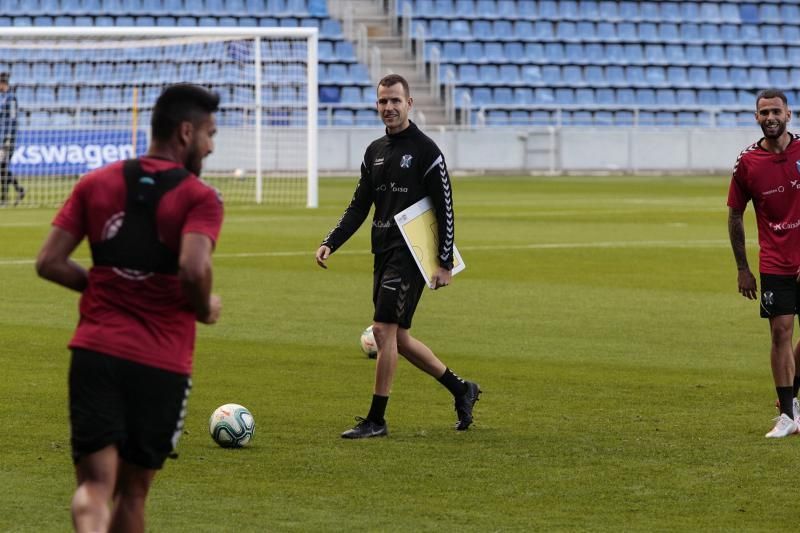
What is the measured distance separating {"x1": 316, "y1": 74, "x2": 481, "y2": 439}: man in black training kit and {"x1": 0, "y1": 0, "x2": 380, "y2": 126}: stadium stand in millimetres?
24804

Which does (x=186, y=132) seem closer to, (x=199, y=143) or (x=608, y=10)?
(x=199, y=143)

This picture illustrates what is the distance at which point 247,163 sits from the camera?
34250 millimetres

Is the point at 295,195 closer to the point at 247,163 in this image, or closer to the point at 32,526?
the point at 247,163

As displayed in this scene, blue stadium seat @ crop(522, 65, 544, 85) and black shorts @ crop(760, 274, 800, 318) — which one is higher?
blue stadium seat @ crop(522, 65, 544, 85)

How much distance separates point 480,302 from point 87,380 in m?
10.4

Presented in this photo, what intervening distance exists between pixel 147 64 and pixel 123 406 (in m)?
30.3

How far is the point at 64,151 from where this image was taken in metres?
33.7

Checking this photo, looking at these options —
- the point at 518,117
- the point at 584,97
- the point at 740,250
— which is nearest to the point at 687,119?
the point at 584,97

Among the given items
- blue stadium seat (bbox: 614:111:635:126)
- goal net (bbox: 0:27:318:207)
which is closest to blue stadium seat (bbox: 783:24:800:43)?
blue stadium seat (bbox: 614:111:635:126)

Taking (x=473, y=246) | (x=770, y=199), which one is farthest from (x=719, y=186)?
(x=770, y=199)

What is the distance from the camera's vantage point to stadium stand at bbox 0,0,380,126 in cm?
3444

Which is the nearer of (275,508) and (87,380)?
(87,380)

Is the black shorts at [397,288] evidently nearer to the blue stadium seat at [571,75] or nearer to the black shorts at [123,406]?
the black shorts at [123,406]

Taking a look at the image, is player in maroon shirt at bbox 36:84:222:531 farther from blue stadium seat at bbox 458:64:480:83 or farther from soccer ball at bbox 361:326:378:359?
blue stadium seat at bbox 458:64:480:83
